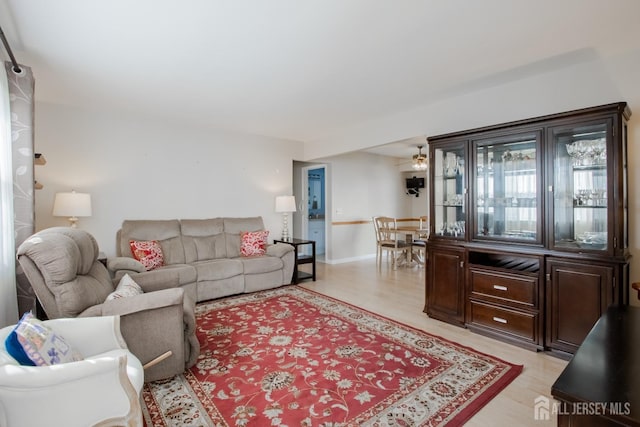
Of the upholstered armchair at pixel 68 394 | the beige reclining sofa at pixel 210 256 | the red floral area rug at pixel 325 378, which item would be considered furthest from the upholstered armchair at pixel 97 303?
the beige reclining sofa at pixel 210 256

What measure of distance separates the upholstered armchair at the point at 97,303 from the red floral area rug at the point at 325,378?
0.70ft

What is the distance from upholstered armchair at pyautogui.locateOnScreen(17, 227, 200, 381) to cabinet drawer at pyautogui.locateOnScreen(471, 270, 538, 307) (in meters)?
2.57

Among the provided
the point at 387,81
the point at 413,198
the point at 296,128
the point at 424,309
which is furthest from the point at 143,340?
the point at 413,198

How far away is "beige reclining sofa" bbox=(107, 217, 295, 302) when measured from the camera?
396 cm

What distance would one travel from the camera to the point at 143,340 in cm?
209

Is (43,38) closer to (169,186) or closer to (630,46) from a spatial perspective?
(169,186)

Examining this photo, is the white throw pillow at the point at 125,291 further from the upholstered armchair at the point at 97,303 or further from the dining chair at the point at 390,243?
the dining chair at the point at 390,243

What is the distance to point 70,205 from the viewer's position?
3.43 m

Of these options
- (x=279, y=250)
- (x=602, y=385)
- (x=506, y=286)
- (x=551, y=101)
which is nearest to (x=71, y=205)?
(x=279, y=250)

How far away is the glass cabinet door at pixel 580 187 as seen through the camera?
241 cm

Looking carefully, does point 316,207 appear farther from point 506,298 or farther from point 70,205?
point 506,298

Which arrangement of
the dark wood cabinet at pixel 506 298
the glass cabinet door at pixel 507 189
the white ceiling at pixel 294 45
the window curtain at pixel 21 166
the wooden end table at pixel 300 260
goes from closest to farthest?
1. the white ceiling at pixel 294 45
2. the window curtain at pixel 21 166
3. the dark wood cabinet at pixel 506 298
4. the glass cabinet door at pixel 507 189
5. the wooden end table at pixel 300 260

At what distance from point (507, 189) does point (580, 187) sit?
559 millimetres

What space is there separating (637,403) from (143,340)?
95.4 inches
